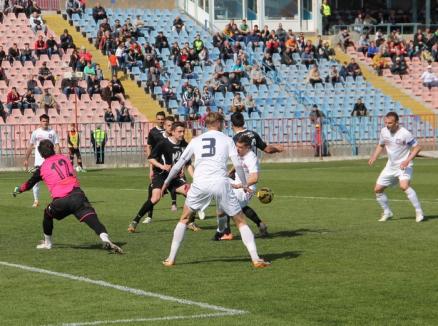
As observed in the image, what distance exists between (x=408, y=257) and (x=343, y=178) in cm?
1763

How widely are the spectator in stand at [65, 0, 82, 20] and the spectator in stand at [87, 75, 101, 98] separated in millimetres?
7237

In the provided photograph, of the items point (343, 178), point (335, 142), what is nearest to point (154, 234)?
point (343, 178)

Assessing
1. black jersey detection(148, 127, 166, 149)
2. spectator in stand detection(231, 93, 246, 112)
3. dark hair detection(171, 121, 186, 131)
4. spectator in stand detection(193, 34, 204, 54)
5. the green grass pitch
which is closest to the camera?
the green grass pitch

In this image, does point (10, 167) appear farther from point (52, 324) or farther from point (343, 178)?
point (52, 324)

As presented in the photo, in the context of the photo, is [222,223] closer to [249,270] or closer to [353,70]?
[249,270]

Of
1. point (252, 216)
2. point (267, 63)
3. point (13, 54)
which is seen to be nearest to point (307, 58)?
point (267, 63)

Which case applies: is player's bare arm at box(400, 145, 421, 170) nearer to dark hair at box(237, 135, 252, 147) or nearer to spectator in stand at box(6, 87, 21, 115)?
dark hair at box(237, 135, 252, 147)

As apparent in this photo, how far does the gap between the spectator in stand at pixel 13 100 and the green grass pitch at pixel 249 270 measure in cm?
2003

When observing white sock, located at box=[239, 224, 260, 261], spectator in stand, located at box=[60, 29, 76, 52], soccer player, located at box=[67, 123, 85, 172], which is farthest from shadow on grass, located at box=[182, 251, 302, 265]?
spectator in stand, located at box=[60, 29, 76, 52]

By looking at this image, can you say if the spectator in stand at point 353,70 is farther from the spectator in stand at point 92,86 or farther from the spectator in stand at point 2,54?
the spectator in stand at point 2,54

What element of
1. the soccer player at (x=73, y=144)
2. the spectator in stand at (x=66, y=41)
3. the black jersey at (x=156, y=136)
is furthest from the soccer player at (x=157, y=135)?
the spectator in stand at (x=66, y=41)

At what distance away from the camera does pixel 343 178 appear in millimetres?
32531

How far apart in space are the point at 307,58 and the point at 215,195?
133 ft

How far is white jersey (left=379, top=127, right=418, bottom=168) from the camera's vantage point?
19.9 meters
